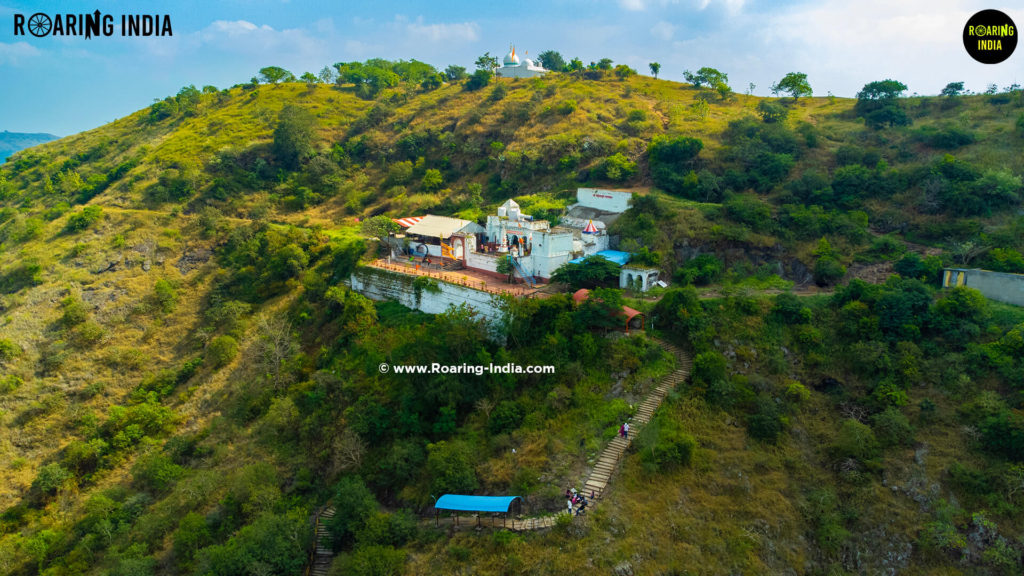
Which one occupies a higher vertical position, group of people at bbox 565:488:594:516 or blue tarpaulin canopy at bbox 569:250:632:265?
blue tarpaulin canopy at bbox 569:250:632:265

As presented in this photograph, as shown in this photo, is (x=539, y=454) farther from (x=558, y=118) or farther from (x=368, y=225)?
(x=558, y=118)

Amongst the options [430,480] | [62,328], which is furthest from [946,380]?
[62,328]

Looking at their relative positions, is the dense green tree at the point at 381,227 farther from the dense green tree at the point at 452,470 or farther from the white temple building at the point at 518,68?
the white temple building at the point at 518,68

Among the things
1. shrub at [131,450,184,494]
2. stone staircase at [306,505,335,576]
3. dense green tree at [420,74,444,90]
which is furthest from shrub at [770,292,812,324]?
dense green tree at [420,74,444,90]

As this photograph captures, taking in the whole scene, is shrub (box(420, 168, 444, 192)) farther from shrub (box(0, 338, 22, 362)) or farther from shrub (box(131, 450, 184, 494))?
shrub (box(0, 338, 22, 362))

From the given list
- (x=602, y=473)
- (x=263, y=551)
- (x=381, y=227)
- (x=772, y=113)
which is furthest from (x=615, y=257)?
(x=772, y=113)

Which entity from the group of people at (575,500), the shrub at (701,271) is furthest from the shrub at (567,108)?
the group of people at (575,500)
